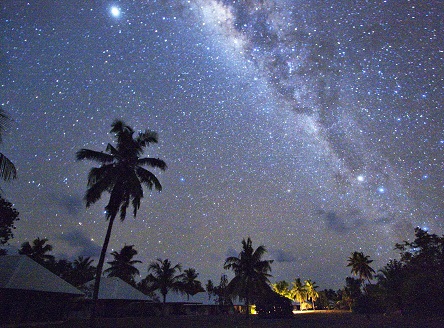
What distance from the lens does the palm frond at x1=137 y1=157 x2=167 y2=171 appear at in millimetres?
23078

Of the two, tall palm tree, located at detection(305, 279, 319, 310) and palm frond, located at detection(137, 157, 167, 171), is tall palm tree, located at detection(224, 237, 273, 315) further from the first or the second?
tall palm tree, located at detection(305, 279, 319, 310)

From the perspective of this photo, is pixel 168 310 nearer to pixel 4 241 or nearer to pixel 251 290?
pixel 251 290

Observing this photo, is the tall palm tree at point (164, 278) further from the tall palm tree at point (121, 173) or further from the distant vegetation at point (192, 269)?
the tall palm tree at point (121, 173)

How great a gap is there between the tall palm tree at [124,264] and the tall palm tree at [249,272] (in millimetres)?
21158

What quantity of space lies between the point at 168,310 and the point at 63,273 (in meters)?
20.4

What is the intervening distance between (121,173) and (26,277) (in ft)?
35.3

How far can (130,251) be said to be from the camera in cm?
5828

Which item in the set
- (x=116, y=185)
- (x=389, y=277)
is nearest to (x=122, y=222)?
(x=116, y=185)

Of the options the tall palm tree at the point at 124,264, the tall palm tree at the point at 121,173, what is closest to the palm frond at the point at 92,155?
the tall palm tree at the point at 121,173

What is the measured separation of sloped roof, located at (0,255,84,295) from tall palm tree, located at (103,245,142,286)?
102ft

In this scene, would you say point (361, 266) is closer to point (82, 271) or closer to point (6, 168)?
point (82, 271)

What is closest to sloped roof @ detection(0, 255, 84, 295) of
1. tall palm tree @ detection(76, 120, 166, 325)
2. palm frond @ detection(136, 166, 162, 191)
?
tall palm tree @ detection(76, 120, 166, 325)

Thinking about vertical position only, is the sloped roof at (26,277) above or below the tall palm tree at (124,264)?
below

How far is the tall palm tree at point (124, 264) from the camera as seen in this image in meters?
56.5
